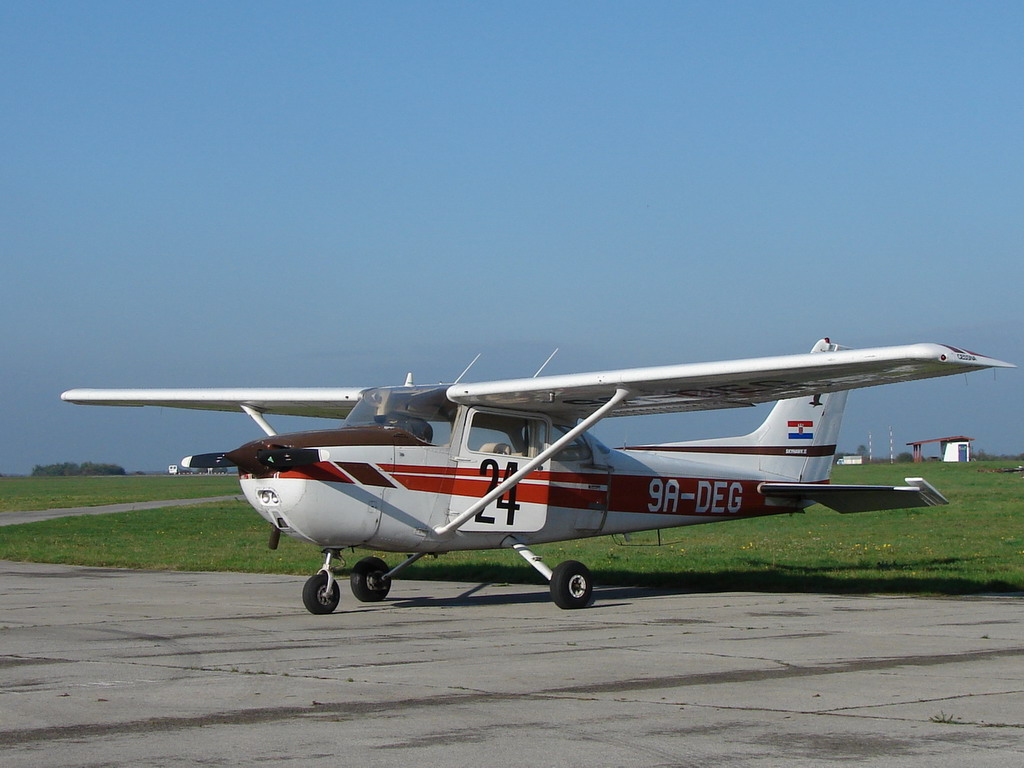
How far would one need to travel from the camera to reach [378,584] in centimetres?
1340

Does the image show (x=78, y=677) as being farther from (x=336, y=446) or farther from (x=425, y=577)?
(x=425, y=577)

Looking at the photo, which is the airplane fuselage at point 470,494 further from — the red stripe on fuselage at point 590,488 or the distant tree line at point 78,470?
the distant tree line at point 78,470

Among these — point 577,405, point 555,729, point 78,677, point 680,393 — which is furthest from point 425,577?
point 555,729

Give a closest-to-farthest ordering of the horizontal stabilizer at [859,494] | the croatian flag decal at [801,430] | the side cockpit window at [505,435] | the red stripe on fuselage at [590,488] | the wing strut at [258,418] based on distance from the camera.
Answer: the red stripe on fuselage at [590,488], the side cockpit window at [505,435], the horizontal stabilizer at [859,494], the wing strut at [258,418], the croatian flag decal at [801,430]

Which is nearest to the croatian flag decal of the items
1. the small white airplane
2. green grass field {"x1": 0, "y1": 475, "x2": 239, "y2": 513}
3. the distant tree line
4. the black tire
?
the small white airplane

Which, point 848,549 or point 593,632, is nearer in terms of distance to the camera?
point 593,632

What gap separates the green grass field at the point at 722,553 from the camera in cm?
1532

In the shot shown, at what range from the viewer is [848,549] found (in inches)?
790

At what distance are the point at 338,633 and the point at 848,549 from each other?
40.1ft

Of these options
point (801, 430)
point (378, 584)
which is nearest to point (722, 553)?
point (801, 430)

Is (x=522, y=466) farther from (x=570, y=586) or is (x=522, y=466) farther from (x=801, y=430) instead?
(x=801, y=430)

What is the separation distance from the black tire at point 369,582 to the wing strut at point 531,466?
4.09 feet

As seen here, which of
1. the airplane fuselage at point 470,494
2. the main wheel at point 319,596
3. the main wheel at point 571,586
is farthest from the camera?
the main wheel at point 571,586

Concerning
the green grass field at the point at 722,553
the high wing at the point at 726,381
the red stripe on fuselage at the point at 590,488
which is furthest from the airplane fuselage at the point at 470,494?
the green grass field at the point at 722,553
